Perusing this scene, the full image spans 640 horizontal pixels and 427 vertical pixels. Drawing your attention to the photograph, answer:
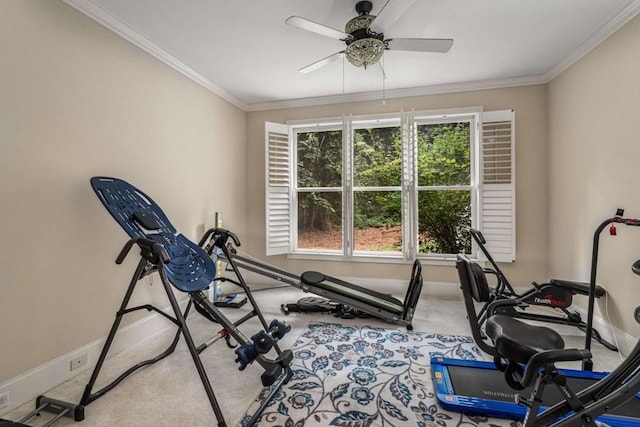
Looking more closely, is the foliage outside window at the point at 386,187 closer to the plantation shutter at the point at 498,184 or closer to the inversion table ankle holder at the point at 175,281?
the plantation shutter at the point at 498,184

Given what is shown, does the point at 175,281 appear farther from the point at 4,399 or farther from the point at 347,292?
the point at 347,292

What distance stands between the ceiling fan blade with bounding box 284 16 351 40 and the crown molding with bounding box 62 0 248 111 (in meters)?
1.55

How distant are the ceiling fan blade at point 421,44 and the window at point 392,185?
168 cm

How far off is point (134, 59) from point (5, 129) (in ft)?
4.26

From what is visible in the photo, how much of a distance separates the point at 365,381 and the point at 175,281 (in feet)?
4.89

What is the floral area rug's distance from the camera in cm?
172

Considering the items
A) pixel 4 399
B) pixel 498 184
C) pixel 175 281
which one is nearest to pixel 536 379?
pixel 175 281

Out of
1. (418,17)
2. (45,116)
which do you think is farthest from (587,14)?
(45,116)

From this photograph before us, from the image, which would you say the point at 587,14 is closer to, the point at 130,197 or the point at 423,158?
the point at 423,158

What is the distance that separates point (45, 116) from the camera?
79.4 inches

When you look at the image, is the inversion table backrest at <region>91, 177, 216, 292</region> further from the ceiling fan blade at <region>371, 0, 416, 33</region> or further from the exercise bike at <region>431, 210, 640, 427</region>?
the ceiling fan blade at <region>371, 0, 416, 33</region>

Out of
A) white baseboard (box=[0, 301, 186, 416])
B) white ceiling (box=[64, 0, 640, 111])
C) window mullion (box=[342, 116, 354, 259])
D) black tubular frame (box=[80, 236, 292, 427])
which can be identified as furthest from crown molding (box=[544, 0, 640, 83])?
white baseboard (box=[0, 301, 186, 416])

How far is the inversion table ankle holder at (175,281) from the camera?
1.67m

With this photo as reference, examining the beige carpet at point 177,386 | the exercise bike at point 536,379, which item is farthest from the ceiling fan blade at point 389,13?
the beige carpet at point 177,386
